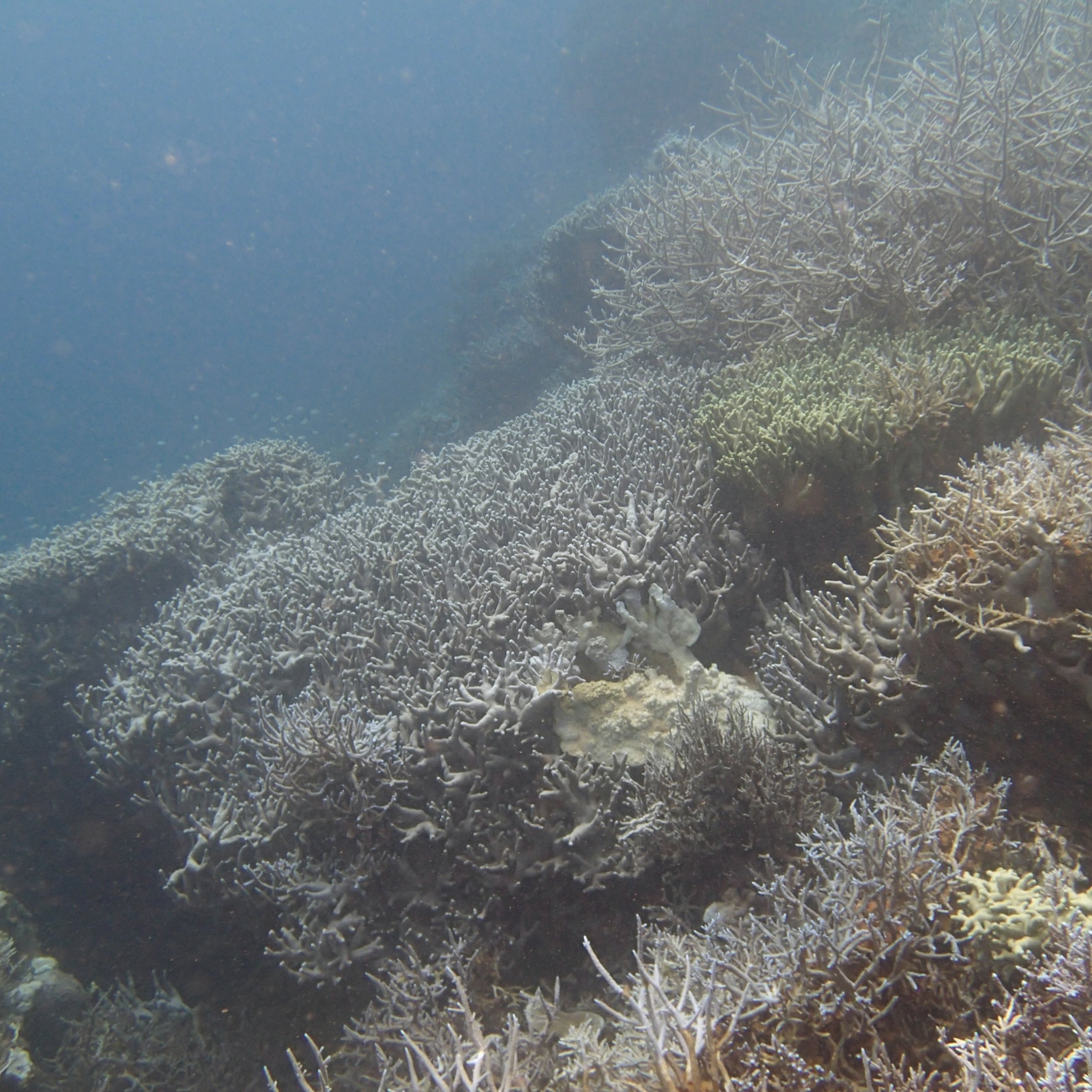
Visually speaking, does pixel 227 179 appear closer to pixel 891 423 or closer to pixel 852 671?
pixel 891 423

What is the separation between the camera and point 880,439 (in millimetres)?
3205

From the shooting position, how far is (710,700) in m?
3.12

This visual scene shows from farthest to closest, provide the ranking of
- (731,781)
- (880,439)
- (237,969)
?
(237,969), (880,439), (731,781)

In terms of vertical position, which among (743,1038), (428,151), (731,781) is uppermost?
(428,151)

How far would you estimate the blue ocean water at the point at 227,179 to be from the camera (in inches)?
3339

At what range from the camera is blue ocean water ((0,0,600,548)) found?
84.8 meters

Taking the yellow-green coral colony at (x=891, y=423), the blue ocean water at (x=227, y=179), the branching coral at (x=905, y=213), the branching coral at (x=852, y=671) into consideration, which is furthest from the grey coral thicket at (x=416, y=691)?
the blue ocean water at (x=227, y=179)

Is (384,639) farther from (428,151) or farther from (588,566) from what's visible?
(428,151)

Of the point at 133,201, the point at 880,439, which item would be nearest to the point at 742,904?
the point at 880,439

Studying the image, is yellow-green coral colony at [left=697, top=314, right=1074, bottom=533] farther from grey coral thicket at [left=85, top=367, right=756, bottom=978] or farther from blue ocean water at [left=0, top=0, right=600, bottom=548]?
blue ocean water at [left=0, top=0, right=600, bottom=548]

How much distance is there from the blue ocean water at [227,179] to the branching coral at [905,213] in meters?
72.2

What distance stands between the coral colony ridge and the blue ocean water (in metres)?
73.4

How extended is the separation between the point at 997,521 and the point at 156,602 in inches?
291

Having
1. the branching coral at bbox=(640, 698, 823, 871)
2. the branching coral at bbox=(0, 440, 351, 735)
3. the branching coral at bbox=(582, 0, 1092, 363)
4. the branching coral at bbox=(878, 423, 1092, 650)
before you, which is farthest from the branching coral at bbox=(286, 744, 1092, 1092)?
the branching coral at bbox=(0, 440, 351, 735)
